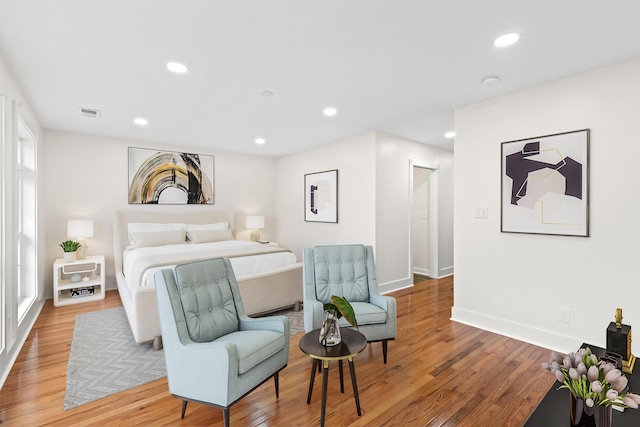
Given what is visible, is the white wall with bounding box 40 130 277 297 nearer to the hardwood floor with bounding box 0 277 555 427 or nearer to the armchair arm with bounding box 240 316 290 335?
the hardwood floor with bounding box 0 277 555 427

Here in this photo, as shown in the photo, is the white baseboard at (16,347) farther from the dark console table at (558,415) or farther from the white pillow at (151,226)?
the dark console table at (558,415)

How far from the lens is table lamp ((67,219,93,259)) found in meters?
4.37

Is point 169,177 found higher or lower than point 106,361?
higher

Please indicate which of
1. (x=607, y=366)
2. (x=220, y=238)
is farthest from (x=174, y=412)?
(x=220, y=238)

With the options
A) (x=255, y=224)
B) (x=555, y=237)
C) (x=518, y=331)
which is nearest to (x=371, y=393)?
(x=518, y=331)

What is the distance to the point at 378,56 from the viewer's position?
242 centimetres

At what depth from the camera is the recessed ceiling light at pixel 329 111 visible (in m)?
3.66

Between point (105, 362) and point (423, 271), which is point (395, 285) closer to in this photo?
point (423, 271)

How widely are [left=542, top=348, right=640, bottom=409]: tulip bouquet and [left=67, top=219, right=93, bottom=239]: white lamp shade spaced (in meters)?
5.29

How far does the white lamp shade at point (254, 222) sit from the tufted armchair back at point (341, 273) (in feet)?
11.3

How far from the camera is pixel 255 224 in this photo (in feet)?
20.3

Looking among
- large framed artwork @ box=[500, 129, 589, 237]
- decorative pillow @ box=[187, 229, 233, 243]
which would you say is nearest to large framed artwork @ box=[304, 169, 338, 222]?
decorative pillow @ box=[187, 229, 233, 243]

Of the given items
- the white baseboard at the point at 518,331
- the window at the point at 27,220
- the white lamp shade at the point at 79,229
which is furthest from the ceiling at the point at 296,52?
the white baseboard at the point at 518,331

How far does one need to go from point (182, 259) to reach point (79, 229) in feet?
6.74
